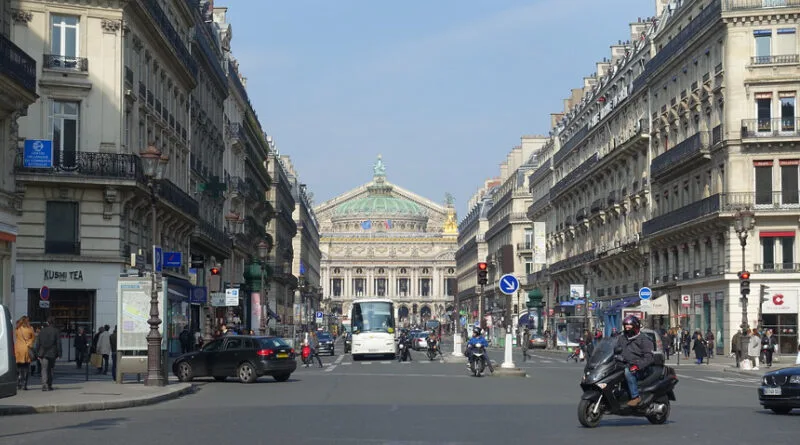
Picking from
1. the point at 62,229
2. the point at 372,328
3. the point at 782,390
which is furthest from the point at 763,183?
the point at 782,390

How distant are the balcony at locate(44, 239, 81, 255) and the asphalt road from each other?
13.0 meters

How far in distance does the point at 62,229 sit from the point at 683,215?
3264 centimetres

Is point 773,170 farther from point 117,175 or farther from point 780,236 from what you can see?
point 117,175

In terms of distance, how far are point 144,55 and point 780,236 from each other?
2901 cm

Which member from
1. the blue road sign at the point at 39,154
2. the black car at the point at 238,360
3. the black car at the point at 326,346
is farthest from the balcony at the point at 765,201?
the blue road sign at the point at 39,154

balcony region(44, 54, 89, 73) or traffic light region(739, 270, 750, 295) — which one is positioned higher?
balcony region(44, 54, 89, 73)

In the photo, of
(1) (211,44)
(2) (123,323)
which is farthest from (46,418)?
(1) (211,44)

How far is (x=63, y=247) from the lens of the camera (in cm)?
4462

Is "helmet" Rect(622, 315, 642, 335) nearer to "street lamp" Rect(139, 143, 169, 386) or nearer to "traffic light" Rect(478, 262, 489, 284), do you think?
"street lamp" Rect(139, 143, 169, 386)

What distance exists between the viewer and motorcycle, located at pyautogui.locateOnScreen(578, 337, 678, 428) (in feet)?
63.0

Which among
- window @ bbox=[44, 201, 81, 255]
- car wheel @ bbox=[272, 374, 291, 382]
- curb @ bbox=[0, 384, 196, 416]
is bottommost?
car wheel @ bbox=[272, 374, 291, 382]

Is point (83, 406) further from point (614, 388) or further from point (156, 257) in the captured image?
point (614, 388)

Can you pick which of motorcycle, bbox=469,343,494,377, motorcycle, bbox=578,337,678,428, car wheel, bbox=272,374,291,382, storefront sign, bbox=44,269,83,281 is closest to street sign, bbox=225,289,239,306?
storefront sign, bbox=44,269,83,281

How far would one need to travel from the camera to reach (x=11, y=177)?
34.7 m
